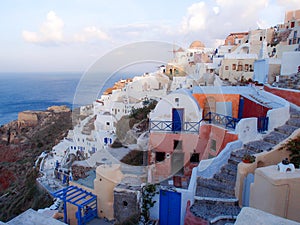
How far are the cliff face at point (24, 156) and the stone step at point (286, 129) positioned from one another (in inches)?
518

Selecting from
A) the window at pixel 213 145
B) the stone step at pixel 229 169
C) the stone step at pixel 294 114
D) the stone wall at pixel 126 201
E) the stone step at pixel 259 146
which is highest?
the stone step at pixel 294 114

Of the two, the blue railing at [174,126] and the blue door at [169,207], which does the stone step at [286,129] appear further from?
the blue door at [169,207]

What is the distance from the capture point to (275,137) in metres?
7.20

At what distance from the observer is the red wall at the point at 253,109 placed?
8492 mm

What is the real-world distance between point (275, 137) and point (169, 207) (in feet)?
12.3

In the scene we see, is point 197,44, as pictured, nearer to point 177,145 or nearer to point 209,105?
point 209,105

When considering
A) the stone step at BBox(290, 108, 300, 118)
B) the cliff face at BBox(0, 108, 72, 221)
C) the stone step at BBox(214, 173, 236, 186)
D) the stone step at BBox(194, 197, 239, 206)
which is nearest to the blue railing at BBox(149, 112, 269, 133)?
the stone step at BBox(290, 108, 300, 118)

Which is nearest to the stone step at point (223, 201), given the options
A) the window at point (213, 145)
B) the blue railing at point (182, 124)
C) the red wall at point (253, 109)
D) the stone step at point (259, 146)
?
the stone step at point (259, 146)

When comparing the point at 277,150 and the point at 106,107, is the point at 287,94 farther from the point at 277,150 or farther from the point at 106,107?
the point at 106,107

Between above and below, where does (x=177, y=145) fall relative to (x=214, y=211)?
above

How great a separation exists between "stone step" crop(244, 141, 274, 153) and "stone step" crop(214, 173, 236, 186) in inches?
43.9

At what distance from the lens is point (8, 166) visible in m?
29.4

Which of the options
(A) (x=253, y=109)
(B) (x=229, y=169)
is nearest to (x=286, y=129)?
(A) (x=253, y=109)

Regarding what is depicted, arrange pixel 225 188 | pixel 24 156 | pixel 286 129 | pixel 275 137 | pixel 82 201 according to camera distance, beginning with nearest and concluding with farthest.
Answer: pixel 225 188 < pixel 275 137 < pixel 286 129 < pixel 82 201 < pixel 24 156
